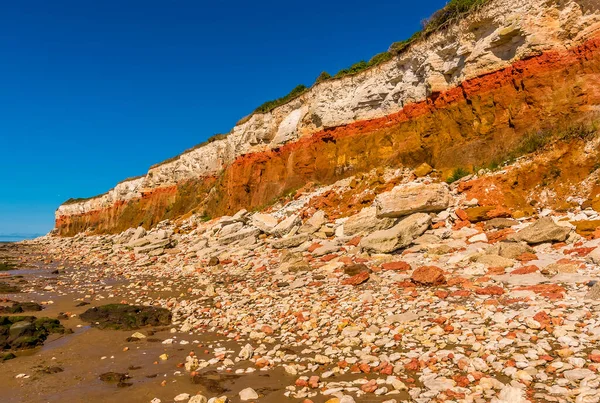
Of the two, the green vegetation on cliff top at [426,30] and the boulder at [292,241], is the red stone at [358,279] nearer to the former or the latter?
the boulder at [292,241]

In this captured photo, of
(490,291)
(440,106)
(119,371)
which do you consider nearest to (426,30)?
(440,106)

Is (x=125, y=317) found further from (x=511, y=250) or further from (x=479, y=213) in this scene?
(x=479, y=213)

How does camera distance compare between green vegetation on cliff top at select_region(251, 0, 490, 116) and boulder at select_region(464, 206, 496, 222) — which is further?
green vegetation on cliff top at select_region(251, 0, 490, 116)

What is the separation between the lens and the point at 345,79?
2875cm

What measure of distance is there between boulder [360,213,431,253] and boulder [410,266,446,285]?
10.5 ft

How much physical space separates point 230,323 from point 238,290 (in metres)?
3.06

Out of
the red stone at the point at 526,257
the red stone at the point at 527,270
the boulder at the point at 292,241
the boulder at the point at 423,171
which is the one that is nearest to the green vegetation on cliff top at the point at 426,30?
the boulder at the point at 423,171

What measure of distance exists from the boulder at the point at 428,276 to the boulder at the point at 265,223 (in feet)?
38.0

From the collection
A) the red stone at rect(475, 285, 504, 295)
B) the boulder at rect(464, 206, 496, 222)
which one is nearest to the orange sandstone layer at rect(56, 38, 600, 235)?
the boulder at rect(464, 206, 496, 222)

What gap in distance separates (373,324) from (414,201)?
26.7 ft

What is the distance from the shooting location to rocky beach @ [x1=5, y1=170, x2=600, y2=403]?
477 cm

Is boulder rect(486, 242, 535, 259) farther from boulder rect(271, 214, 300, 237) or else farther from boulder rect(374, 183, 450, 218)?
boulder rect(271, 214, 300, 237)

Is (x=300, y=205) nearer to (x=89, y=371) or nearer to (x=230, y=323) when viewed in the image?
(x=230, y=323)

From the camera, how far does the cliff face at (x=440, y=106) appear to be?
16.0 metres
